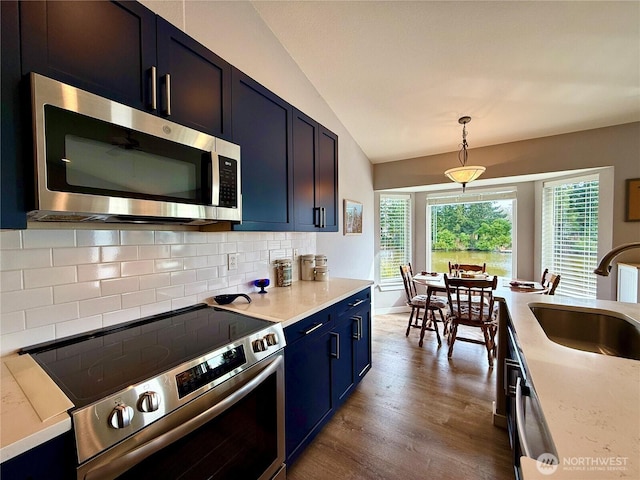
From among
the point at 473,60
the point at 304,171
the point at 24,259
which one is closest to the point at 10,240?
the point at 24,259

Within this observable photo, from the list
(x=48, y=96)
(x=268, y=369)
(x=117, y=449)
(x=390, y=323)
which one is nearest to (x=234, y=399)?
(x=268, y=369)

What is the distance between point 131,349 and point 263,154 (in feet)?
4.05

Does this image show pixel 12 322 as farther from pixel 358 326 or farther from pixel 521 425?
pixel 358 326

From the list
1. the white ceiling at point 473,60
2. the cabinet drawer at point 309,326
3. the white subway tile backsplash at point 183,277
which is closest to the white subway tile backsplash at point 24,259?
the white subway tile backsplash at point 183,277

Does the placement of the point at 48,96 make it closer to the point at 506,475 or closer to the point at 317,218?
the point at 317,218

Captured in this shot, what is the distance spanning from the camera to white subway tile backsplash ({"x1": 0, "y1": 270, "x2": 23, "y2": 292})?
100 centimetres

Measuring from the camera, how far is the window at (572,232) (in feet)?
10.5

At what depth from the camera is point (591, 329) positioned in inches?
59.1

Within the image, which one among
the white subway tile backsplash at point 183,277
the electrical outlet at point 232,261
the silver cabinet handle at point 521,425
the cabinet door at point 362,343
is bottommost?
the cabinet door at point 362,343

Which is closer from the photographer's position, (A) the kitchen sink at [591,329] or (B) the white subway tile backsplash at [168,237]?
(A) the kitchen sink at [591,329]

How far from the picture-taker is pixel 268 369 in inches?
49.0

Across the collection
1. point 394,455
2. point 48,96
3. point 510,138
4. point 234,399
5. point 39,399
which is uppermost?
point 510,138

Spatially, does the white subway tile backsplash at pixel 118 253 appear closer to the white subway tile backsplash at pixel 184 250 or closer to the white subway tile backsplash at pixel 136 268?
the white subway tile backsplash at pixel 136 268

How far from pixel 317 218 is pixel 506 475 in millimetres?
1968
